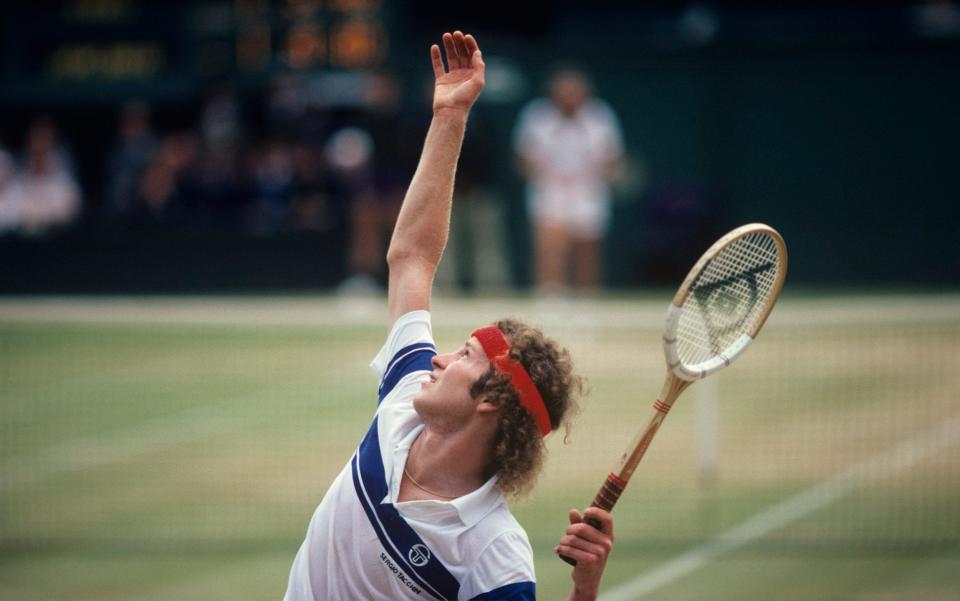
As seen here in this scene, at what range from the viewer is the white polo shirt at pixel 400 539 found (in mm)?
3971

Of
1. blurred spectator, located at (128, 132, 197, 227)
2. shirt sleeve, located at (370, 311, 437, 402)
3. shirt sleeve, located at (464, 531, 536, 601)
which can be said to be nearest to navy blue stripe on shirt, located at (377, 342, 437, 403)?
shirt sleeve, located at (370, 311, 437, 402)

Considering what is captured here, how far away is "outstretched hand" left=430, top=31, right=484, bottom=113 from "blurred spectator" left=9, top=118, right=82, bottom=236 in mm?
14339

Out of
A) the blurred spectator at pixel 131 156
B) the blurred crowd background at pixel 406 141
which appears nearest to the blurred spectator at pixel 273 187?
→ the blurred crowd background at pixel 406 141

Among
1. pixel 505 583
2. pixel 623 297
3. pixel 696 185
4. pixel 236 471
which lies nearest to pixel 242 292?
pixel 623 297

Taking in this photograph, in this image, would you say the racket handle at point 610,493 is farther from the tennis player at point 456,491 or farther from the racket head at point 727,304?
the racket head at point 727,304

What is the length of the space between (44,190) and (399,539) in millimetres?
15563

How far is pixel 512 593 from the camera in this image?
387cm

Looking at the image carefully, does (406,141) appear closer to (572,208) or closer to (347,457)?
(572,208)

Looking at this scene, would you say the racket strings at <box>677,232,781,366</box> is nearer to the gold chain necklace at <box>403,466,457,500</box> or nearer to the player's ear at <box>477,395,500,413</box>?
the player's ear at <box>477,395,500,413</box>

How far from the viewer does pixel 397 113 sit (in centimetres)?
1775

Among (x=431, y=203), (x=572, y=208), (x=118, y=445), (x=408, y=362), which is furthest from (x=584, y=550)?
(x=572, y=208)

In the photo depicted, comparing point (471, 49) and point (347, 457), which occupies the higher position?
point (471, 49)

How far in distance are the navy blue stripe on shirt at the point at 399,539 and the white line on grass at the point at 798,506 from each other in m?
3.43

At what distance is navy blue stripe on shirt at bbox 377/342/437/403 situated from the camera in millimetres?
4430
